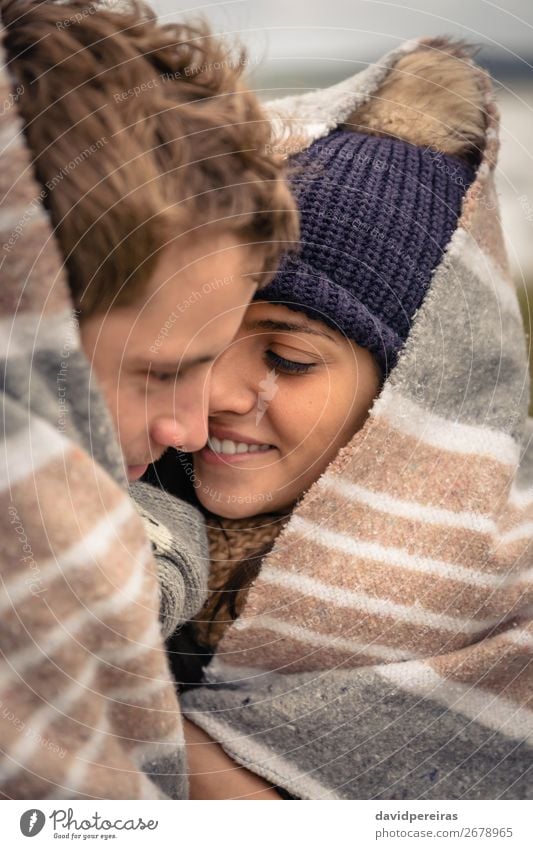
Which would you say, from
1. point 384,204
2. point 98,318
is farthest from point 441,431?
point 98,318

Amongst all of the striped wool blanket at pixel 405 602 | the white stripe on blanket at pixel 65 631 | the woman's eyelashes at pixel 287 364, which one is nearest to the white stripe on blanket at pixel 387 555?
the striped wool blanket at pixel 405 602

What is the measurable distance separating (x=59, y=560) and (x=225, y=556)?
0.77ft

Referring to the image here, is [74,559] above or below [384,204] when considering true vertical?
below

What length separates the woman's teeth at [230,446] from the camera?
2.05 ft

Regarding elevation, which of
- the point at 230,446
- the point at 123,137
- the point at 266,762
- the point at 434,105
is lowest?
the point at 266,762

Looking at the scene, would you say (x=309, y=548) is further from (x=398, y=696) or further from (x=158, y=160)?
(x=158, y=160)

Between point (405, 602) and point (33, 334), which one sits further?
point (405, 602)

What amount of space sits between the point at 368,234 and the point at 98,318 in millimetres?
210

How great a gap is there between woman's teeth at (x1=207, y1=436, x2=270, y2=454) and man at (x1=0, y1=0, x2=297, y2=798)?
112 millimetres

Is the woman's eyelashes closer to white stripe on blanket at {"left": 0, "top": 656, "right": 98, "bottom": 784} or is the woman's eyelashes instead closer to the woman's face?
the woman's face

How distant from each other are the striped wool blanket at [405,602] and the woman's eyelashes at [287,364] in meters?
0.06

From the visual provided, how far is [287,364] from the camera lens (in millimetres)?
602

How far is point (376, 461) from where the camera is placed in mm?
634

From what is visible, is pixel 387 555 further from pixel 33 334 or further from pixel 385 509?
pixel 33 334
